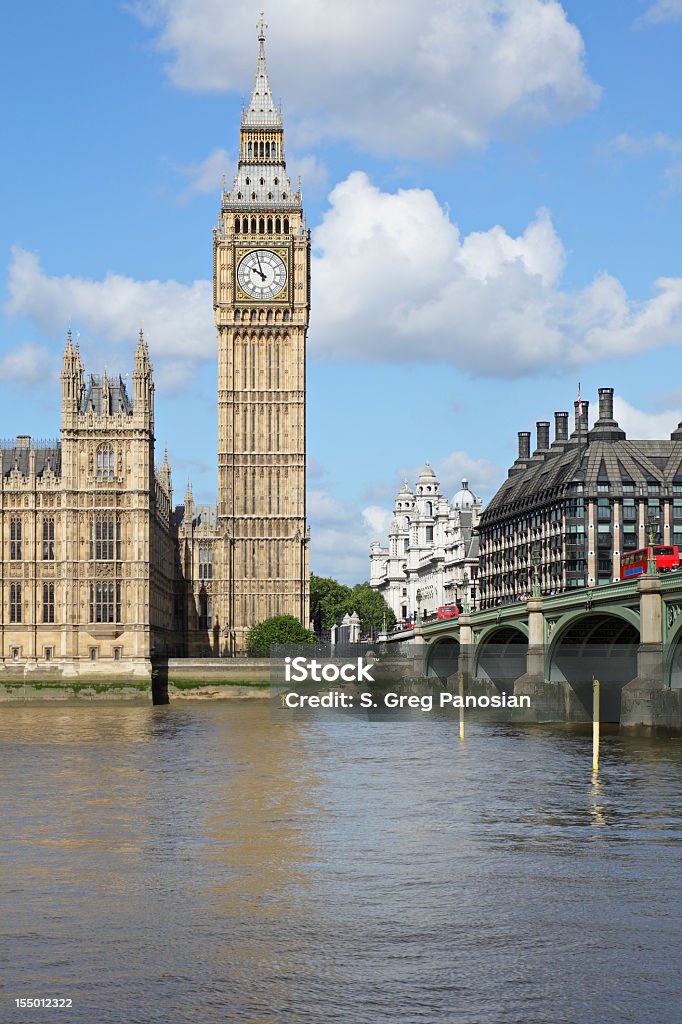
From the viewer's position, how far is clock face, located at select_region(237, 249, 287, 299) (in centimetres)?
14088

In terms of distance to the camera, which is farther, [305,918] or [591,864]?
[591,864]

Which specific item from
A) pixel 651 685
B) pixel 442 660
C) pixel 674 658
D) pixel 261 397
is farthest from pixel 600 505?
pixel 651 685

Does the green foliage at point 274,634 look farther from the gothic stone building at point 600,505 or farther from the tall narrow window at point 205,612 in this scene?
the gothic stone building at point 600,505

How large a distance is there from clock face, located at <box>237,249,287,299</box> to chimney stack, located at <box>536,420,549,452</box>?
48.5 meters

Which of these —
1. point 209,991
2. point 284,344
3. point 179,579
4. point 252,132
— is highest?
point 252,132

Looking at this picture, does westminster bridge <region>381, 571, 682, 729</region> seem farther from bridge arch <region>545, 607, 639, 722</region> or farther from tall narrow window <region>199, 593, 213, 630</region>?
tall narrow window <region>199, 593, 213, 630</region>

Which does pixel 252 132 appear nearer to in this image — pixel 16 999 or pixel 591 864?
pixel 591 864

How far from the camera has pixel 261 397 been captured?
13888 centimetres

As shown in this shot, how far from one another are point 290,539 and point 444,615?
16.2 metres

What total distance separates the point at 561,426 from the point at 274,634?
2447 inches

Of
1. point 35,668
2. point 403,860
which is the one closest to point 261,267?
point 35,668

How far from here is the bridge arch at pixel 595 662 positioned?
3268 inches

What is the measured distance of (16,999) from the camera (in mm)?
20719

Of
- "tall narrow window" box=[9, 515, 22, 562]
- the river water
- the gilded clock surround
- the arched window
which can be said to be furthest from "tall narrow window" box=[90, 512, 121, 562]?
the river water
